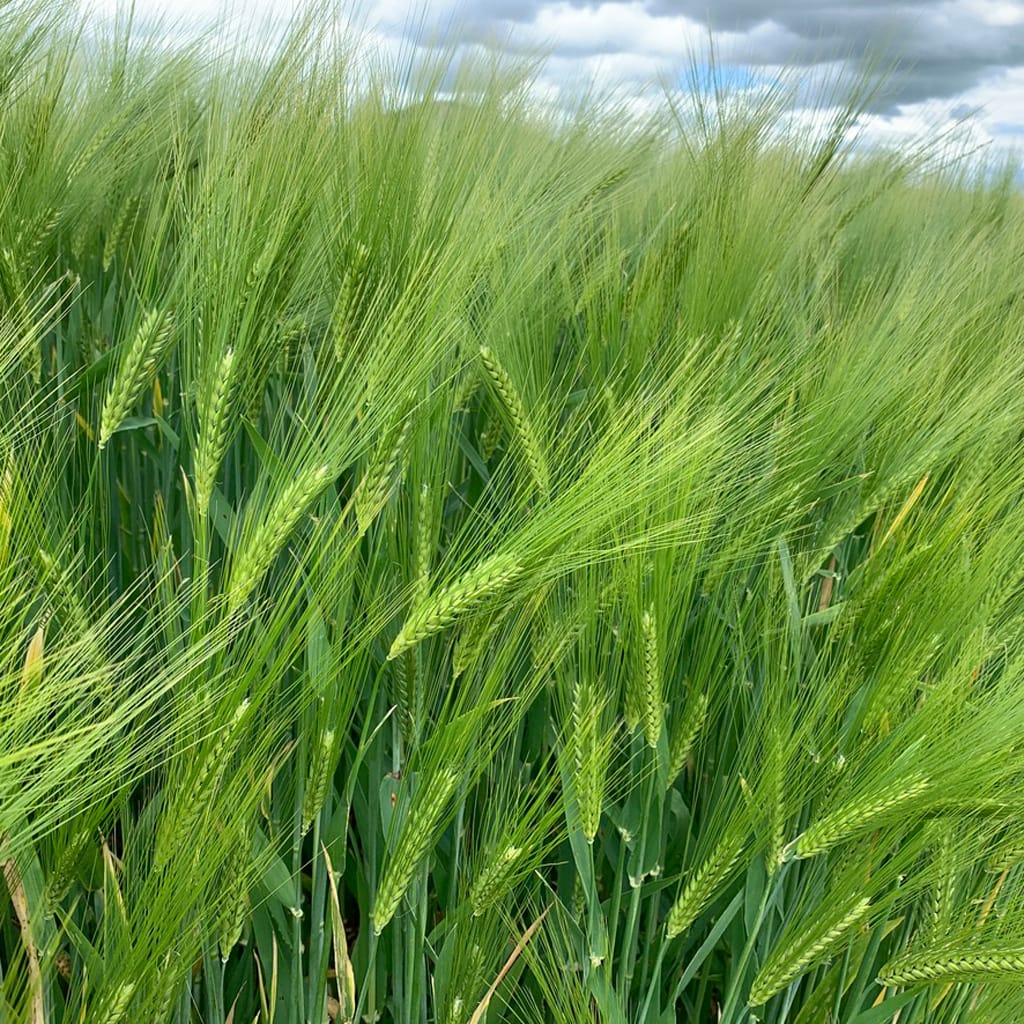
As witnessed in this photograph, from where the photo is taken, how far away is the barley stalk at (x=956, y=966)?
0.70 m

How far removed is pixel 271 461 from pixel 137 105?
960mm

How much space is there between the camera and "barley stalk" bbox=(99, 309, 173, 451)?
0.72 meters

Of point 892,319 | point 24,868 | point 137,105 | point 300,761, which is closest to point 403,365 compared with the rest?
point 300,761

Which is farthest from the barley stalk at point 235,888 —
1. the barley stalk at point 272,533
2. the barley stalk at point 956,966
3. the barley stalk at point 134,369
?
the barley stalk at point 956,966

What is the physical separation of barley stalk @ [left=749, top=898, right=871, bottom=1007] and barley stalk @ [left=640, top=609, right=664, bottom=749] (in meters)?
0.19

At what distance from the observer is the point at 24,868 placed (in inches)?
23.5

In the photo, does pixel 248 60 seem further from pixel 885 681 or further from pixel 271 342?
pixel 885 681

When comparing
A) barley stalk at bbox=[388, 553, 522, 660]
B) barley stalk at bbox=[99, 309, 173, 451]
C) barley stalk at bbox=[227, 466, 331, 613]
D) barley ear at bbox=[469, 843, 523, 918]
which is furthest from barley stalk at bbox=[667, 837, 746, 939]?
barley stalk at bbox=[99, 309, 173, 451]

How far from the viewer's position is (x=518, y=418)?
0.84 m

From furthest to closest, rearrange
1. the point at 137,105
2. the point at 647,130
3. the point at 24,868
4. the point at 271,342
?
1. the point at 647,130
2. the point at 137,105
3. the point at 271,342
4. the point at 24,868

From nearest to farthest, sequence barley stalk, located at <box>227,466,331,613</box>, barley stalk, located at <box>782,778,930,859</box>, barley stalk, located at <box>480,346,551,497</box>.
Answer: barley stalk, located at <box>227,466,331,613</box> → barley stalk, located at <box>782,778,930,859</box> → barley stalk, located at <box>480,346,551,497</box>

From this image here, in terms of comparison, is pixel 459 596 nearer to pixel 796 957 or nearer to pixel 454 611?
pixel 454 611

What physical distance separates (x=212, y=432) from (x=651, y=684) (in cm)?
39

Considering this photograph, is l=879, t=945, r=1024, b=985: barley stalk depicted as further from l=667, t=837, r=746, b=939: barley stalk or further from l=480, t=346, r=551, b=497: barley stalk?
l=480, t=346, r=551, b=497: barley stalk
